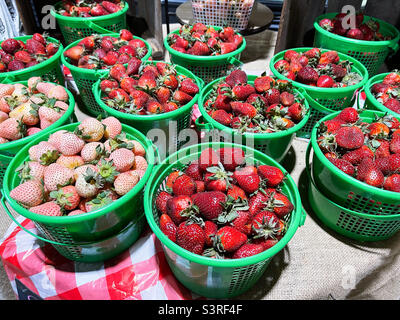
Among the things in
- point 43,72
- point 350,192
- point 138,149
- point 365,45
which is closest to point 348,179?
point 350,192

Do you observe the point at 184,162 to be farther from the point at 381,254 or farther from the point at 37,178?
the point at 381,254

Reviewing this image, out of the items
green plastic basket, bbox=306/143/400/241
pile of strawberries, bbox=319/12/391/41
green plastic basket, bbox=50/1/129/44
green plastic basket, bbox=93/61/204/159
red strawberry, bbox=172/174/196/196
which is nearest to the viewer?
red strawberry, bbox=172/174/196/196

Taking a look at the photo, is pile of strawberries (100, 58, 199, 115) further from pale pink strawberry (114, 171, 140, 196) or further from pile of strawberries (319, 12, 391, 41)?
pile of strawberries (319, 12, 391, 41)

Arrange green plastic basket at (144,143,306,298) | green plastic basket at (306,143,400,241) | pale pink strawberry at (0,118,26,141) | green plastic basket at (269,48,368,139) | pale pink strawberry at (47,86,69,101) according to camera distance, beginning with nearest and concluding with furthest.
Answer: green plastic basket at (144,143,306,298) → green plastic basket at (306,143,400,241) → pale pink strawberry at (0,118,26,141) → pale pink strawberry at (47,86,69,101) → green plastic basket at (269,48,368,139)

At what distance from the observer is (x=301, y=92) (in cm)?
168

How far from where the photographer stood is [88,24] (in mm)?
2238

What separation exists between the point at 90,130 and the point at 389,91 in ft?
5.10

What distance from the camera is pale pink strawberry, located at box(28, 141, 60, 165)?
1.17 meters

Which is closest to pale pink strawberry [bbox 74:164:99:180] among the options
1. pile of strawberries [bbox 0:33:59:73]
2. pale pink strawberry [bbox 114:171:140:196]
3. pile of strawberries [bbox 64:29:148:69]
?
pale pink strawberry [bbox 114:171:140:196]

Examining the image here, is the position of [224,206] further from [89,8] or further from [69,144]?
Answer: [89,8]

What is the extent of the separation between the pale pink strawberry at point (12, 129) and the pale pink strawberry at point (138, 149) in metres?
0.55

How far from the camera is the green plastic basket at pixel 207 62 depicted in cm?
191

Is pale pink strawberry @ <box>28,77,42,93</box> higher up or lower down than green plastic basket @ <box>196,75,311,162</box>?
higher up

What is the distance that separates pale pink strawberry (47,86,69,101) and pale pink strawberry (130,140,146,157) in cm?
57
